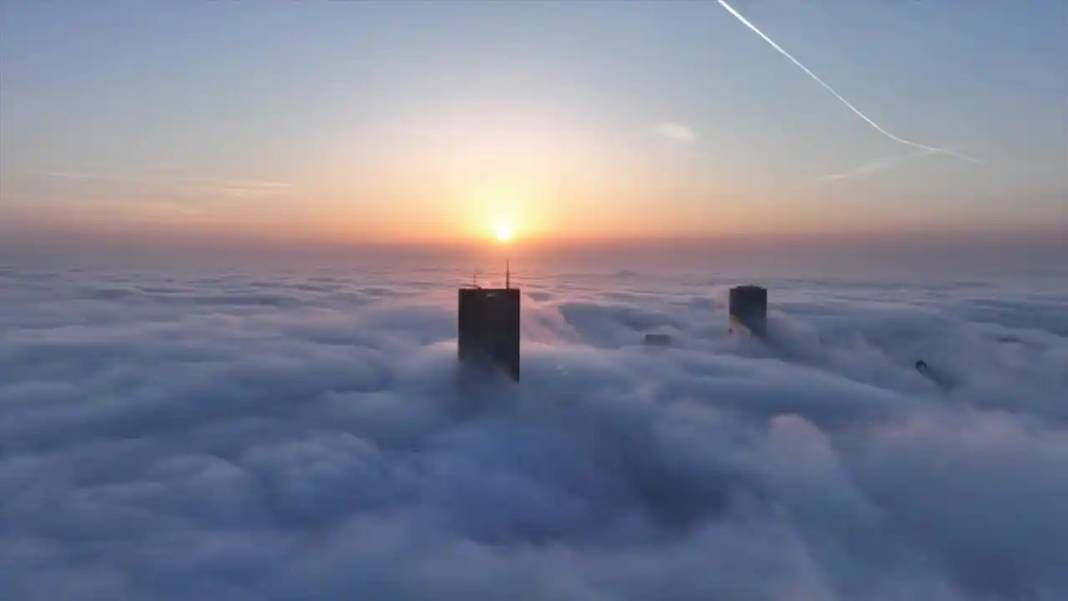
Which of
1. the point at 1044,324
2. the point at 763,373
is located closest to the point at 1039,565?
the point at 763,373

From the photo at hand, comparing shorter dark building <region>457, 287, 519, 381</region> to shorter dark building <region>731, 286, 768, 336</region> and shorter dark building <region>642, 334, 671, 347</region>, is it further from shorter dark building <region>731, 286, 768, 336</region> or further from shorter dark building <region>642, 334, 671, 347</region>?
shorter dark building <region>642, 334, 671, 347</region>

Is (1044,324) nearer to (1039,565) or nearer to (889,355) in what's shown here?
(889,355)

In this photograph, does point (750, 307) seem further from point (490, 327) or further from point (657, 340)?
point (490, 327)

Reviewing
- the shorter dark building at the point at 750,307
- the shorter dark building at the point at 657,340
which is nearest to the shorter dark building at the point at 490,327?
the shorter dark building at the point at 750,307

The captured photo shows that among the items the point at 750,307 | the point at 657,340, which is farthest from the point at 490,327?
the point at 657,340

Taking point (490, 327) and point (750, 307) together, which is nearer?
point (490, 327)

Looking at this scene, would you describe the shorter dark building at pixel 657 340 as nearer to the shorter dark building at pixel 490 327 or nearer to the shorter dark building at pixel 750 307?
the shorter dark building at pixel 750 307

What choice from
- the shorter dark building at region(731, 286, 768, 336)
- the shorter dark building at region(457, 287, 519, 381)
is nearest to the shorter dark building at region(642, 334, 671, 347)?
the shorter dark building at region(731, 286, 768, 336)

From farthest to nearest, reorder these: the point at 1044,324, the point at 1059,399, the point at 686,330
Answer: the point at 1044,324, the point at 686,330, the point at 1059,399
